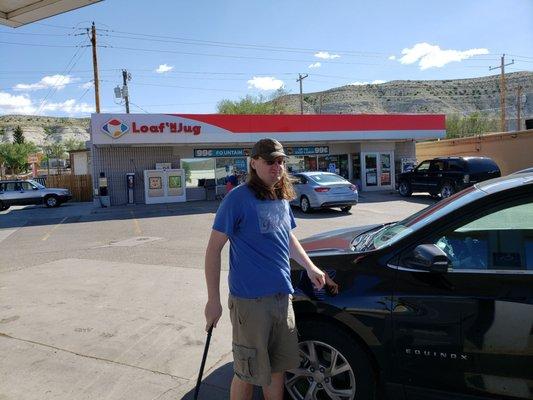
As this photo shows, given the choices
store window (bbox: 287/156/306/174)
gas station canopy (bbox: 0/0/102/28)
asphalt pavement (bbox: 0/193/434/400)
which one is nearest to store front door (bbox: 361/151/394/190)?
store window (bbox: 287/156/306/174)

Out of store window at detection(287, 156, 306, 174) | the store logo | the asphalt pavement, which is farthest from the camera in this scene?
store window at detection(287, 156, 306, 174)

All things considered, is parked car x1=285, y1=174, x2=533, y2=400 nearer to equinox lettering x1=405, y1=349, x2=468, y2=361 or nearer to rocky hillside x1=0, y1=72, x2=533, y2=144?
equinox lettering x1=405, y1=349, x2=468, y2=361

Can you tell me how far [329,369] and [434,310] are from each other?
0.82m

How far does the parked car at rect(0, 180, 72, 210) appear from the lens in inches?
936

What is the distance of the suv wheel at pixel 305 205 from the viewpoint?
1642 cm

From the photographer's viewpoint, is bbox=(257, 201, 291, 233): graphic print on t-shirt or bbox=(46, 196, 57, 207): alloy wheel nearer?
bbox=(257, 201, 291, 233): graphic print on t-shirt

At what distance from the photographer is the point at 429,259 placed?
2613 mm

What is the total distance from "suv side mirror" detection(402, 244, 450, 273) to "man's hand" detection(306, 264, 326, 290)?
51cm

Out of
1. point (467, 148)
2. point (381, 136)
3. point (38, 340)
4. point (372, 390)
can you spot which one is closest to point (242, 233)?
point (372, 390)

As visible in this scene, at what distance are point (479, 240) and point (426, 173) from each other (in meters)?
→ 18.7

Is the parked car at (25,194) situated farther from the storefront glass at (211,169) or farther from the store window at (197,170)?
the storefront glass at (211,169)

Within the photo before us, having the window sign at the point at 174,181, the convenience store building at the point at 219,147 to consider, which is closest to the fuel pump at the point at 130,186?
the convenience store building at the point at 219,147

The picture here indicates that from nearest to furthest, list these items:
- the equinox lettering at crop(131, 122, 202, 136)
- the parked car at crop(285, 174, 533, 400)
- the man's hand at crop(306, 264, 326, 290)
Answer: the parked car at crop(285, 174, 533, 400)
the man's hand at crop(306, 264, 326, 290)
the equinox lettering at crop(131, 122, 202, 136)

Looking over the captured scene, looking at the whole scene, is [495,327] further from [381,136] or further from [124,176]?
[381,136]
